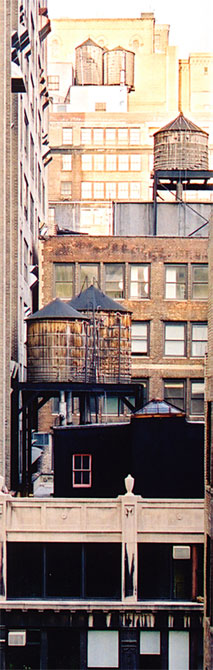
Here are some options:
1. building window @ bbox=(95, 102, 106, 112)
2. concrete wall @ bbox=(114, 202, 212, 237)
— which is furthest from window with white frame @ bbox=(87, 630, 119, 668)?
building window @ bbox=(95, 102, 106, 112)

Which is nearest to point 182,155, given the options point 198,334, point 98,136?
point 198,334

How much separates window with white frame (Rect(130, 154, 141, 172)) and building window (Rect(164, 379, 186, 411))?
50.7 m

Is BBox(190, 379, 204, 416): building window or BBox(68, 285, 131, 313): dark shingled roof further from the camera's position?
BBox(190, 379, 204, 416): building window

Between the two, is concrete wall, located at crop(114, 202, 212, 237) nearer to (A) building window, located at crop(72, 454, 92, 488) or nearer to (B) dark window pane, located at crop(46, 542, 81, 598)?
(A) building window, located at crop(72, 454, 92, 488)

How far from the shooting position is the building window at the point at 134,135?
106 meters

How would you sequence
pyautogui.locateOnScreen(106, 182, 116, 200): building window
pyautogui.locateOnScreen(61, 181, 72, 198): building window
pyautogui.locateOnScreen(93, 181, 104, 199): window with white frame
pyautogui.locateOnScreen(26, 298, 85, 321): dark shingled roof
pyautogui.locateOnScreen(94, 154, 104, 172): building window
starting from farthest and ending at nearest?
pyautogui.locateOnScreen(106, 182, 116, 200): building window, pyautogui.locateOnScreen(93, 181, 104, 199): window with white frame, pyautogui.locateOnScreen(61, 181, 72, 198): building window, pyautogui.locateOnScreen(94, 154, 104, 172): building window, pyautogui.locateOnScreen(26, 298, 85, 321): dark shingled roof

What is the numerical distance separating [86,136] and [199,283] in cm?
4913

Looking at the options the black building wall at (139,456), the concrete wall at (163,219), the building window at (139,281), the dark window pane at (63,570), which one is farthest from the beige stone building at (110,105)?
the dark window pane at (63,570)

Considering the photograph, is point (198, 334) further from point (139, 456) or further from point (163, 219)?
point (139, 456)

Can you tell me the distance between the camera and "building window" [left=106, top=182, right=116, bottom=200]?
352 feet

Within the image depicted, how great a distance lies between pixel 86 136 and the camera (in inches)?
4149

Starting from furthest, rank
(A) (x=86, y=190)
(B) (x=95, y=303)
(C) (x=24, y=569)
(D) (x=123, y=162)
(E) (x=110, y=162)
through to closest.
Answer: (D) (x=123, y=162)
(E) (x=110, y=162)
(A) (x=86, y=190)
(B) (x=95, y=303)
(C) (x=24, y=569)

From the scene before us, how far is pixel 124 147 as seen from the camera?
107 meters

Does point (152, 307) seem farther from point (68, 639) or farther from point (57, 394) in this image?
point (68, 639)
